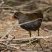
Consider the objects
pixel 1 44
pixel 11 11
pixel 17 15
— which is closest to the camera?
pixel 1 44

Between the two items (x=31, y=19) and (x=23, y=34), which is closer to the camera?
(x=31, y=19)

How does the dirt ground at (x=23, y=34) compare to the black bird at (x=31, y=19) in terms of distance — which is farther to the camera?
the black bird at (x=31, y=19)

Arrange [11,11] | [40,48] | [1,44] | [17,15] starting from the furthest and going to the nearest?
[11,11]
[17,15]
[40,48]
[1,44]

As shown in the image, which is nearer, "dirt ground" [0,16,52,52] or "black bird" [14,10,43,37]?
"dirt ground" [0,16,52,52]

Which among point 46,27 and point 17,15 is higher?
point 17,15

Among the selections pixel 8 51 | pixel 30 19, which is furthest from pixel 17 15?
pixel 8 51

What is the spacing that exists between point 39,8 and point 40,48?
1.73m

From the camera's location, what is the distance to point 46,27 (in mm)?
5883

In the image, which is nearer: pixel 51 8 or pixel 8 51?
pixel 8 51

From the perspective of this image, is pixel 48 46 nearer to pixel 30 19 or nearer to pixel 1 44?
pixel 30 19

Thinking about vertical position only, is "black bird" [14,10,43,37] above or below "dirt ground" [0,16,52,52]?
above

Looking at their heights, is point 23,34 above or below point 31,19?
below

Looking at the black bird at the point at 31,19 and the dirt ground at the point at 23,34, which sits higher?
the black bird at the point at 31,19

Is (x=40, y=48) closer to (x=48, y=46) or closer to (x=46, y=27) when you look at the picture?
(x=48, y=46)
